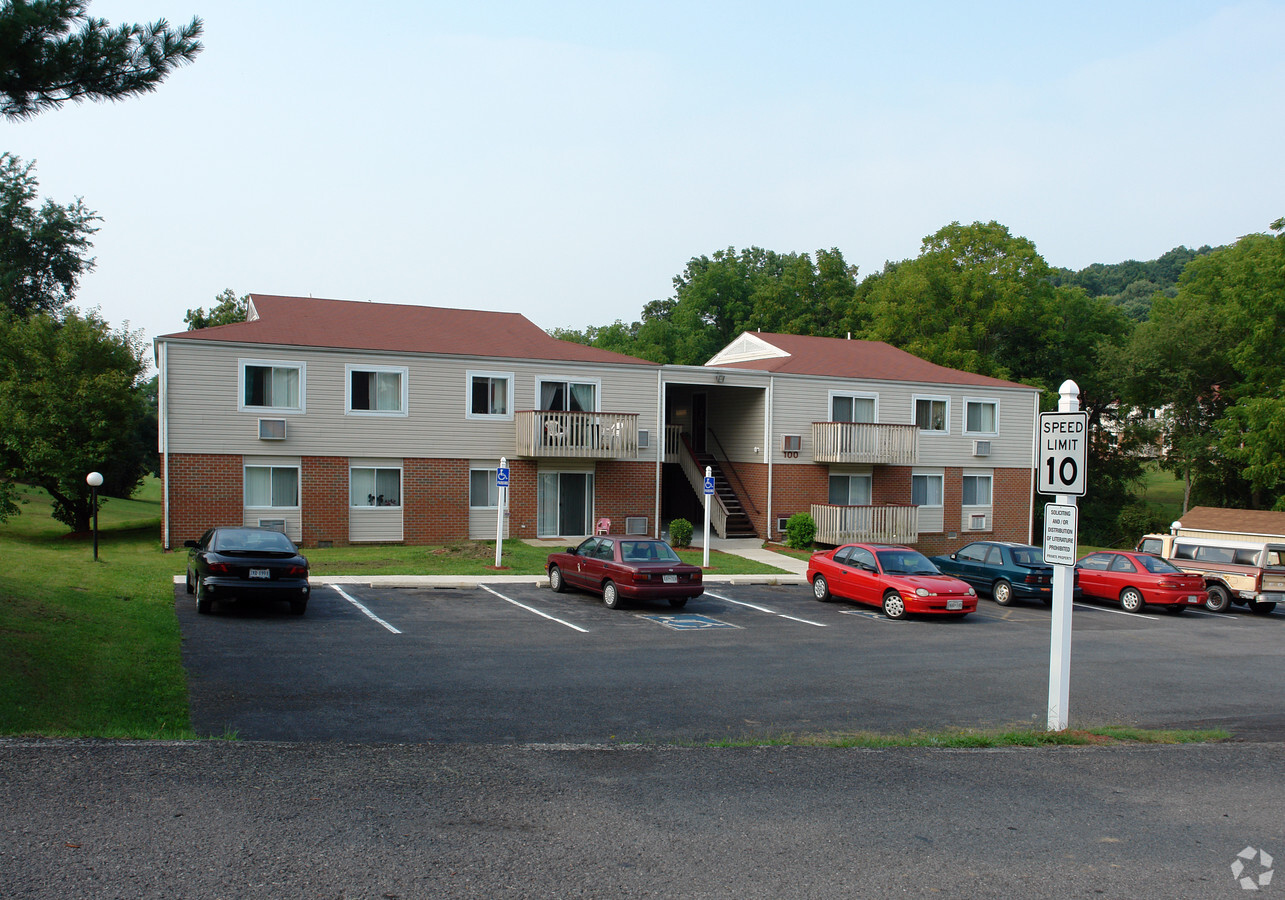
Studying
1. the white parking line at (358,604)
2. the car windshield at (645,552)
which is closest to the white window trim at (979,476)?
the car windshield at (645,552)

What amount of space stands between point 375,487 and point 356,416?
2022mm

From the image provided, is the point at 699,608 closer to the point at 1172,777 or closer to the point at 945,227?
the point at 1172,777

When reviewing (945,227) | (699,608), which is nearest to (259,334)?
(699,608)

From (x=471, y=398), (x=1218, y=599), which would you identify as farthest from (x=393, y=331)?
(x=1218, y=599)

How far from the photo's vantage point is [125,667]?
36.8 ft

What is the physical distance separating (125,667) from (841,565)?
13.8 meters

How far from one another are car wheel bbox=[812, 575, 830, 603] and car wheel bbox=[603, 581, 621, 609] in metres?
4.86

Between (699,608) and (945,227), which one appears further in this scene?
(945,227)

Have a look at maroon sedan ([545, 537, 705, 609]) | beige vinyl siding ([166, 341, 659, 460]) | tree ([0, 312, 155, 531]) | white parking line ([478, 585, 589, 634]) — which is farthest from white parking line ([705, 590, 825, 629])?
tree ([0, 312, 155, 531])

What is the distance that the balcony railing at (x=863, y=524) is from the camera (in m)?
30.1

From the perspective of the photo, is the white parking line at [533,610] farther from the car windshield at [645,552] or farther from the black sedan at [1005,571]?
the black sedan at [1005,571]

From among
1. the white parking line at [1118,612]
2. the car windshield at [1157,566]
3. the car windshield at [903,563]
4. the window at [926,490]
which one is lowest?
the white parking line at [1118,612]

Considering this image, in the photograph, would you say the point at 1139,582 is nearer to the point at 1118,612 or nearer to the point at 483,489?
the point at 1118,612

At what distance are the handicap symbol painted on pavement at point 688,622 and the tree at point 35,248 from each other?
5049 centimetres
